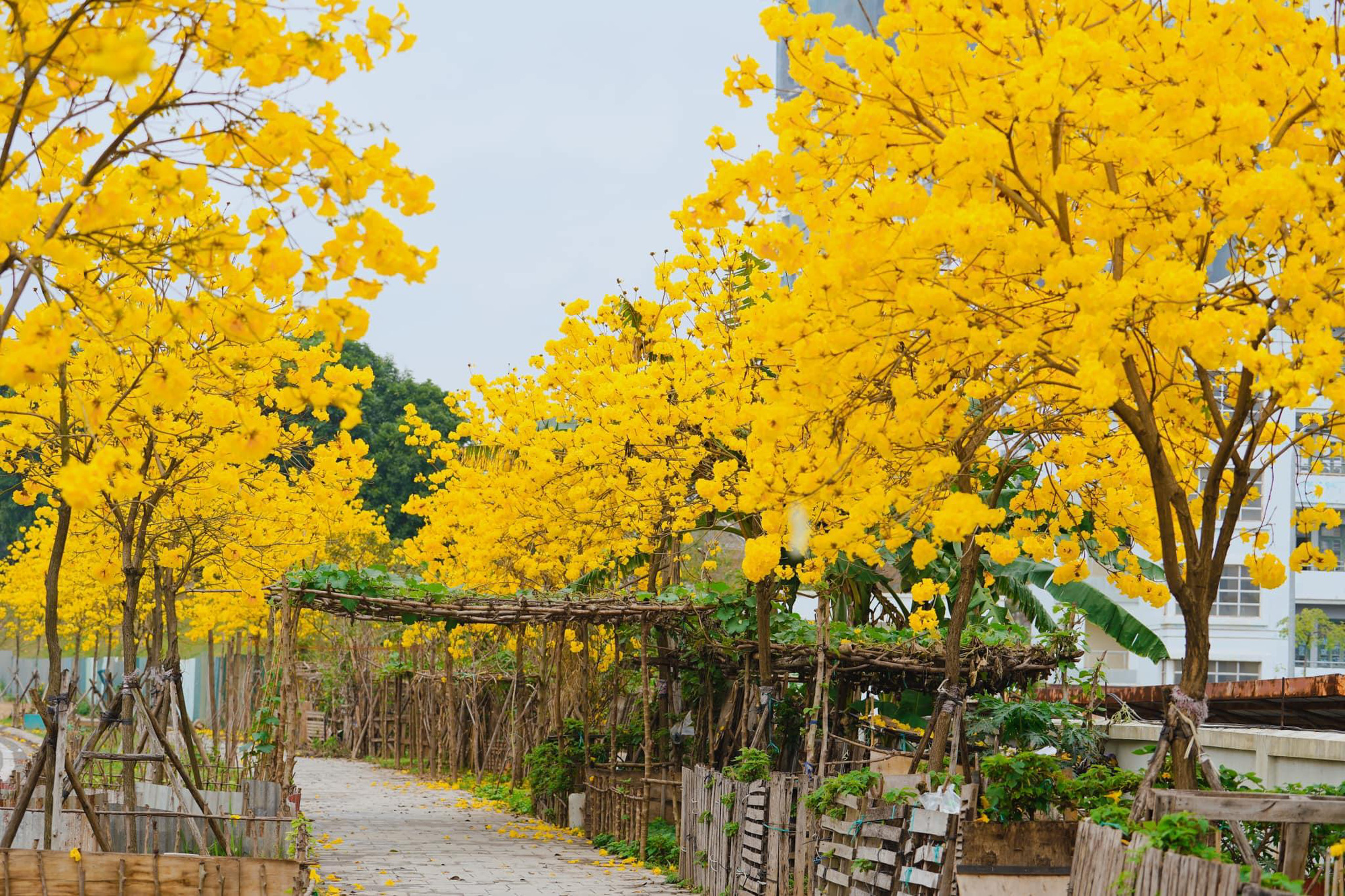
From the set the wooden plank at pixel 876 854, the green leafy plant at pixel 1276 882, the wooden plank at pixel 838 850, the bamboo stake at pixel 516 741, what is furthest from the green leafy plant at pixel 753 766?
the bamboo stake at pixel 516 741

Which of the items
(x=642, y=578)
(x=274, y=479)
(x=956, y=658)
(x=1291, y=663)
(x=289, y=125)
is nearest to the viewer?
(x=289, y=125)

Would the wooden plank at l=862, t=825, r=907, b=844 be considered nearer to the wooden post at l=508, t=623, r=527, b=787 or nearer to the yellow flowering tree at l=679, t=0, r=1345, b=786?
the yellow flowering tree at l=679, t=0, r=1345, b=786

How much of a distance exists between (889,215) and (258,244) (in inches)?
95.4

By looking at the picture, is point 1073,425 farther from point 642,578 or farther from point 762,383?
point 642,578

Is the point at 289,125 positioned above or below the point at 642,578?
above

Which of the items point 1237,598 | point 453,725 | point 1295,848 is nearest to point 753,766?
point 1295,848

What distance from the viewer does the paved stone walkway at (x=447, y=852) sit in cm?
1201

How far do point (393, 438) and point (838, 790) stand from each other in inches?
1329

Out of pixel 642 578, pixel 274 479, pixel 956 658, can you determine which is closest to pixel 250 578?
pixel 274 479

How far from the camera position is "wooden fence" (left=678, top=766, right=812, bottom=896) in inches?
386

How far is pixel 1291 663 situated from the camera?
1177 inches

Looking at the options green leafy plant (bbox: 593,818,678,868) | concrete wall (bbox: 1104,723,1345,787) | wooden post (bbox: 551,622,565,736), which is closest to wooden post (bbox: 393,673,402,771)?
wooden post (bbox: 551,622,565,736)

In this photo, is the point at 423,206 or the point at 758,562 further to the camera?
the point at 758,562

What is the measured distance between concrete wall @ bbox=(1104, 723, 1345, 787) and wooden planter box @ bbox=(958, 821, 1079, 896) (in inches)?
66.4
